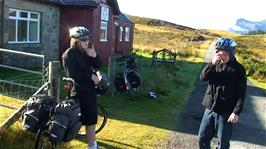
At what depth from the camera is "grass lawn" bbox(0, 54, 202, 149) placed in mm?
7031

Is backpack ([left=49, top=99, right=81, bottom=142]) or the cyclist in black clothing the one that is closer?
backpack ([left=49, top=99, right=81, bottom=142])

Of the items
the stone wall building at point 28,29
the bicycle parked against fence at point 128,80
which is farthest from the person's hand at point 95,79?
the stone wall building at point 28,29

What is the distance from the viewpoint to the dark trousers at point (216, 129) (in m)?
5.86

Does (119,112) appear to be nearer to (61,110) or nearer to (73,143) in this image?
(73,143)

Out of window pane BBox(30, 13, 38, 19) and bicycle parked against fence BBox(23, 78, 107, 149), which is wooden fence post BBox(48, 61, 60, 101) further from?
window pane BBox(30, 13, 38, 19)

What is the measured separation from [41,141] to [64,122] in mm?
980

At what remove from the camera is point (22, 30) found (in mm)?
18891

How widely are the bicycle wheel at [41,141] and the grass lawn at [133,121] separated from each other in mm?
301

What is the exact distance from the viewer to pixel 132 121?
9.96 meters

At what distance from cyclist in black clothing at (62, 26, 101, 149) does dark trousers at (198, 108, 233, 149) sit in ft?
5.34

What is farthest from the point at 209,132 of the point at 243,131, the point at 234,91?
the point at 243,131

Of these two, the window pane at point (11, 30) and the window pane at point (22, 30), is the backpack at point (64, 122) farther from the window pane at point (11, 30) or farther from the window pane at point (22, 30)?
the window pane at point (22, 30)

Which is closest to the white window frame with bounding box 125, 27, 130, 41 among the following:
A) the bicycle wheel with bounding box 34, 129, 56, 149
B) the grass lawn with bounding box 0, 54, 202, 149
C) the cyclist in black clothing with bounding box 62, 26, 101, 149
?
the grass lawn with bounding box 0, 54, 202, 149

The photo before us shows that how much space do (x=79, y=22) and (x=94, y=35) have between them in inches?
45.8
